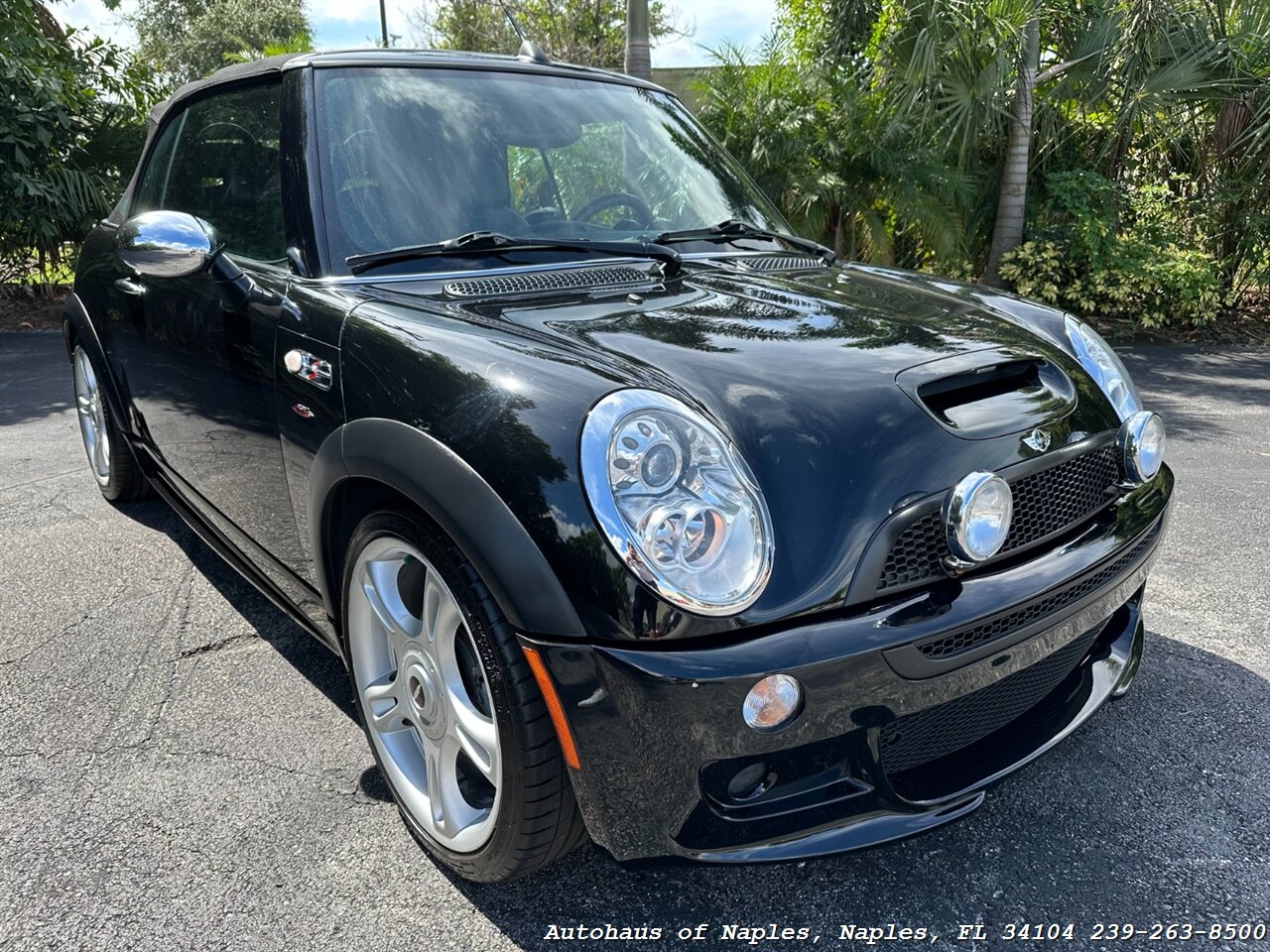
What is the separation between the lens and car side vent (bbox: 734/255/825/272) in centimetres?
257

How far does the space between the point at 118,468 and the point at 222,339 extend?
1850mm

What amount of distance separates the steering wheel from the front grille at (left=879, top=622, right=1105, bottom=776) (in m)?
1.57

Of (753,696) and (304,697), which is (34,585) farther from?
(753,696)

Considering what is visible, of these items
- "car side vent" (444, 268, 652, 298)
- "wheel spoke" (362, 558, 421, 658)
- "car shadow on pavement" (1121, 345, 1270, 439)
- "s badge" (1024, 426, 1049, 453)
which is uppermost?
"car side vent" (444, 268, 652, 298)

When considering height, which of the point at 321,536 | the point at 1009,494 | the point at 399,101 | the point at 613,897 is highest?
the point at 399,101

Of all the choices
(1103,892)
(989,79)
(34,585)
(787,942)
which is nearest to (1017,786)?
(1103,892)

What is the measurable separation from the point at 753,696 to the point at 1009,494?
2.06 feet

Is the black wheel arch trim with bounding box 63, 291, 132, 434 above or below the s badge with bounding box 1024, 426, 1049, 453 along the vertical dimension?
below

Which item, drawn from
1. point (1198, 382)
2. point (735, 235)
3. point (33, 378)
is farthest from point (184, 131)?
point (1198, 382)

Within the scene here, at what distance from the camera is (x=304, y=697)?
259cm

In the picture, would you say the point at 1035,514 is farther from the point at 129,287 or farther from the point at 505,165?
the point at 129,287

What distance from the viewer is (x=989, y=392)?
6.31 ft

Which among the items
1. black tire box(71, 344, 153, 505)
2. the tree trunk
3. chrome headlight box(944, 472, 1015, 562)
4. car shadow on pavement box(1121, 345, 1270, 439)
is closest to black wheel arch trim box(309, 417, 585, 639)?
chrome headlight box(944, 472, 1015, 562)

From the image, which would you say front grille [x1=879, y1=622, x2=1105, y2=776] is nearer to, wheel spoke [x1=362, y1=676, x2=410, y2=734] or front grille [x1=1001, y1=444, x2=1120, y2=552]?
front grille [x1=1001, y1=444, x2=1120, y2=552]
